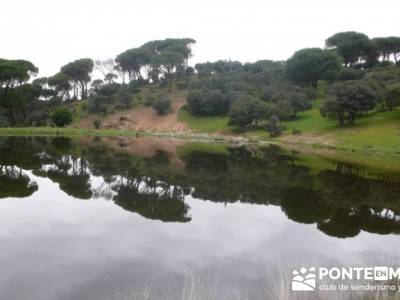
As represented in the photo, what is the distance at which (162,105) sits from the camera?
9731 centimetres

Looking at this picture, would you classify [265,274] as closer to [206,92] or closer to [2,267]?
[2,267]

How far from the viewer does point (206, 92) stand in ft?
317

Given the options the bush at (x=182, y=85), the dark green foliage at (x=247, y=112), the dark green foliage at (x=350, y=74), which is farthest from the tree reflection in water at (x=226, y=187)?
the bush at (x=182, y=85)

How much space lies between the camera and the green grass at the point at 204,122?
276ft

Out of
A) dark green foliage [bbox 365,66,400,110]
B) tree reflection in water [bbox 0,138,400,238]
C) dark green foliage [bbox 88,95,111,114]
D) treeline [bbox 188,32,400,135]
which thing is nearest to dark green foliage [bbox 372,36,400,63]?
treeline [bbox 188,32,400,135]

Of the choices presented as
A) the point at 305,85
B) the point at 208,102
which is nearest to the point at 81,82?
the point at 208,102

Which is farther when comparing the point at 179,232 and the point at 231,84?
the point at 231,84

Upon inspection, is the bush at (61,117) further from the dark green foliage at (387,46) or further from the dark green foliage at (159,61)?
the dark green foliage at (387,46)

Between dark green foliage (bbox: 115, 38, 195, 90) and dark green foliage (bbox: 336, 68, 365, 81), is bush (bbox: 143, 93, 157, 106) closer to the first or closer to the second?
dark green foliage (bbox: 115, 38, 195, 90)

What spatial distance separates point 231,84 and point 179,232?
8771cm

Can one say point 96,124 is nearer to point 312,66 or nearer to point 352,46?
point 312,66

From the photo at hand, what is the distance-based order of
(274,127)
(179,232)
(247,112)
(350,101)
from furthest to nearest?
(247,112) → (274,127) → (350,101) → (179,232)

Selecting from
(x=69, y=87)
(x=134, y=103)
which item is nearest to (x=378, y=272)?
(x=134, y=103)

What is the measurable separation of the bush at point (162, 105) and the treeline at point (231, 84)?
25cm
